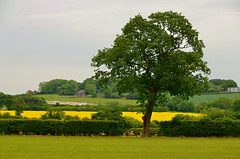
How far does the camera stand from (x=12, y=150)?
21.3 m

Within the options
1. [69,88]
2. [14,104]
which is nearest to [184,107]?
[14,104]

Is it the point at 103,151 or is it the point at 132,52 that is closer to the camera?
the point at 103,151

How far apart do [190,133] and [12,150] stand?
72.1ft

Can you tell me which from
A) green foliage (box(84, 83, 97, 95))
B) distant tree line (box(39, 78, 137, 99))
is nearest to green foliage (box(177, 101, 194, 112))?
distant tree line (box(39, 78, 137, 99))

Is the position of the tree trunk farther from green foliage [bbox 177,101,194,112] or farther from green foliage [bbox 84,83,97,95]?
green foliage [bbox 84,83,97,95]

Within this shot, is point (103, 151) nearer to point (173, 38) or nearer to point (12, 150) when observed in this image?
point (12, 150)

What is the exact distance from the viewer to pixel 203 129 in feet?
124

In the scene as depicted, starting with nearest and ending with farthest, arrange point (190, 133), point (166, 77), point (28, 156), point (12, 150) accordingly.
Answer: point (28, 156) → point (12, 150) → point (166, 77) → point (190, 133)

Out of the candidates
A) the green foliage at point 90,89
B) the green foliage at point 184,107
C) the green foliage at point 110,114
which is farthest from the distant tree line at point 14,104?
the green foliage at point 90,89

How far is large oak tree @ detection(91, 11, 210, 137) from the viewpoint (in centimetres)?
3631

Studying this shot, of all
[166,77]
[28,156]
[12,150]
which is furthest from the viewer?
[166,77]

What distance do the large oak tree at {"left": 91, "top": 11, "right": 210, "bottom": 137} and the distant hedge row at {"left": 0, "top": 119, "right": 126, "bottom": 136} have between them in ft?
14.4

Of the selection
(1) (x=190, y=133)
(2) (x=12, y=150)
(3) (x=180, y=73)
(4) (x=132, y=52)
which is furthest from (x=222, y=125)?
(2) (x=12, y=150)

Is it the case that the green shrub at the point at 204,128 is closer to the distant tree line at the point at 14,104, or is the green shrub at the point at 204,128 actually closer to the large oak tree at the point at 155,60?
the large oak tree at the point at 155,60
